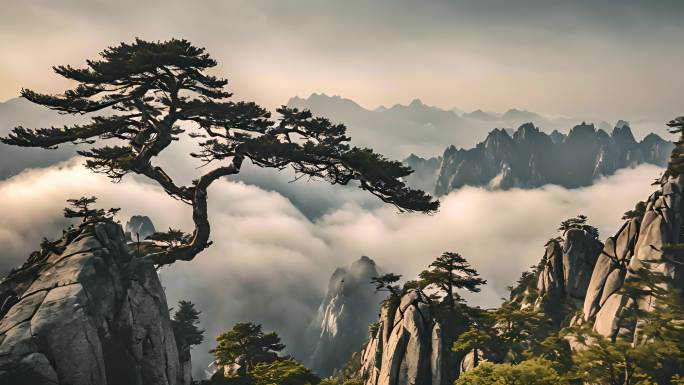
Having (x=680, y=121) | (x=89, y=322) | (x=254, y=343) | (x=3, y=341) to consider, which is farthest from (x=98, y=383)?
(x=680, y=121)

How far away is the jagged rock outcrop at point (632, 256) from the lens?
4034 cm

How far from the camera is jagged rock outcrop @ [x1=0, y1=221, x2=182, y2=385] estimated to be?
1466cm

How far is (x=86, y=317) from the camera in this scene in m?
15.9

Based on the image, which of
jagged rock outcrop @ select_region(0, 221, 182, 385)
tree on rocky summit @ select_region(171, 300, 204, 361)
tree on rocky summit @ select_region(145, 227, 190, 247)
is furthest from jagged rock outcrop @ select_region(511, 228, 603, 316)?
jagged rock outcrop @ select_region(0, 221, 182, 385)

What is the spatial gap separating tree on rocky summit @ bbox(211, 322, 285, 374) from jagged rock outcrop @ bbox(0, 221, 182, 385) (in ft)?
48.5

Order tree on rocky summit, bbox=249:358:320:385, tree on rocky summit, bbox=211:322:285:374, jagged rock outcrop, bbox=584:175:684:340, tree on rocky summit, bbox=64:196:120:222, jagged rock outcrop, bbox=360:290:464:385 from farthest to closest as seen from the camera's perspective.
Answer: jagged rock outcrop, bbox=360:290:464:385 → jagged rock outcrop, bbox=584:175:684:340 → tree on rocky summit, bbox=211:322:285:374 → tree on rocky summit, bbox=249:358:320:385 → tree on rocky summit, bbox=64:196:120:222

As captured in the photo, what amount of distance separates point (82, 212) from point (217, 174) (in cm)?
755

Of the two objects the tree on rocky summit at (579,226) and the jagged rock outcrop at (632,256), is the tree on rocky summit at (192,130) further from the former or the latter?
the tree on rocky summit at (579,226)

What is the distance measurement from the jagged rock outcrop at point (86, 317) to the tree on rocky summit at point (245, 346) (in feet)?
48.5

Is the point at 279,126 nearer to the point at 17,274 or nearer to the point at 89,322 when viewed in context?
the point at 89,322

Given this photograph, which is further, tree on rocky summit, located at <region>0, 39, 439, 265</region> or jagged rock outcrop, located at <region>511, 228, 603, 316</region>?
jagged rock outcrop, located at <region>511, 228, 603, 316</region>

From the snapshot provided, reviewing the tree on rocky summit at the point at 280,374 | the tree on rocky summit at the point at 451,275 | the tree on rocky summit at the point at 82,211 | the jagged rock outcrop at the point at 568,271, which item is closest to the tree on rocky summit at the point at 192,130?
the tree on rocky summit at the point at 82,211

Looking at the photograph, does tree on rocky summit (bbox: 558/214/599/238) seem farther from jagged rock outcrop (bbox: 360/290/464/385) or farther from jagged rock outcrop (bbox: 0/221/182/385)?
jagged rock outcrop (bbox: 0/221/182/385)

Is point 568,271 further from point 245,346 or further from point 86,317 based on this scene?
point 86,317
